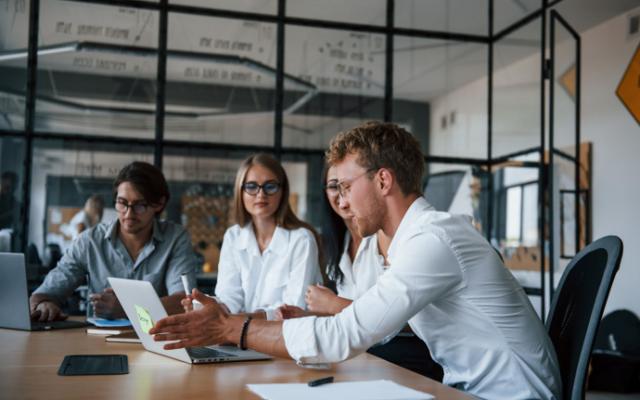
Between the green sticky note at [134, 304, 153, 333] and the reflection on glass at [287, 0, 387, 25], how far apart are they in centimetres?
414

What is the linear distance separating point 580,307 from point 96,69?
14.4 ft

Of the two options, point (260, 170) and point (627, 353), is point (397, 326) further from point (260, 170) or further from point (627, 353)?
point (627, 353)

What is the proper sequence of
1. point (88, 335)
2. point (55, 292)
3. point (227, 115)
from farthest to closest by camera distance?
point (227, 115), point (55, 292), point (88, 335)

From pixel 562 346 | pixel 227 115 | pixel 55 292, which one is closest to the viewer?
pixel 562 346

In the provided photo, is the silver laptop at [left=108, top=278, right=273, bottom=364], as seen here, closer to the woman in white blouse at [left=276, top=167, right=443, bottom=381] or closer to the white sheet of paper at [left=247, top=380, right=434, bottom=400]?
the woman in white blouse at [left=276, top=167, right=443, bottom=381]

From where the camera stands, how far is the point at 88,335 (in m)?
2.28

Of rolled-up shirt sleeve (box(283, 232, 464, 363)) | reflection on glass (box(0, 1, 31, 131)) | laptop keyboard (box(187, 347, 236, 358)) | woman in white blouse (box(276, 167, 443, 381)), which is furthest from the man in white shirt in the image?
reflection on glass (box(0, 1, 31, 131))

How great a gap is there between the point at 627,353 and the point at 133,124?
15.2ft

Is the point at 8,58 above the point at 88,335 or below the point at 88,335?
above

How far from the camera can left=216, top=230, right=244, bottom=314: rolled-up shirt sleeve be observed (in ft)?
10.1

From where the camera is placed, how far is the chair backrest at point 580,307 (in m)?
1.58

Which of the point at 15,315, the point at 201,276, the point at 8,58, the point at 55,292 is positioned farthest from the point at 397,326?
the point at 8,58

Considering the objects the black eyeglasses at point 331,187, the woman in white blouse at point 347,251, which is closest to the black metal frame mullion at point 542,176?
the woman in white blouse at point 347,251

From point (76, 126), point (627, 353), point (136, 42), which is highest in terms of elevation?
point (136, 42)
